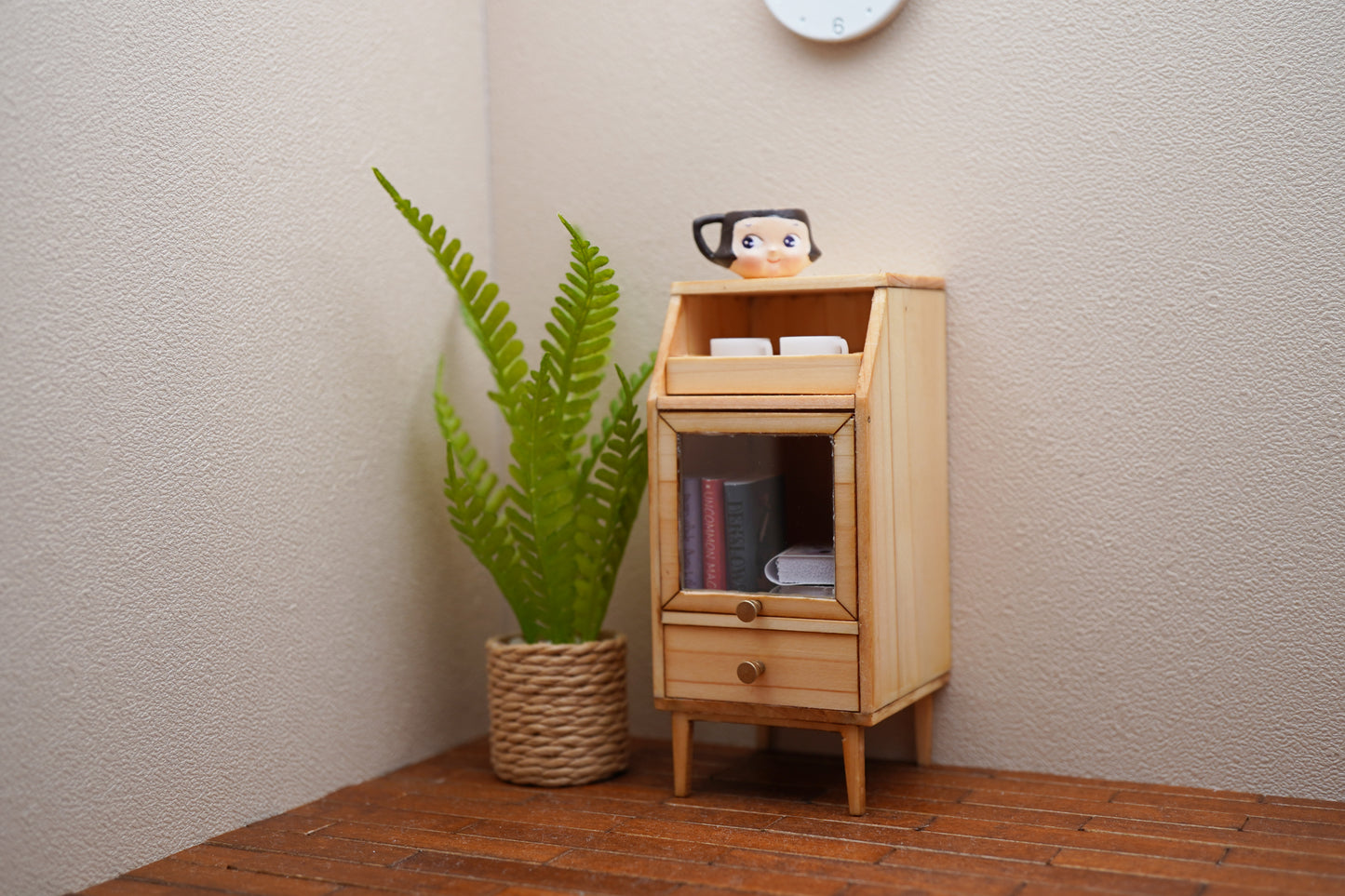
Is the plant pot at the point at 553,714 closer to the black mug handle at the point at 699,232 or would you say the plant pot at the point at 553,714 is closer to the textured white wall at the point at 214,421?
the textured white wall at the point at 214,421

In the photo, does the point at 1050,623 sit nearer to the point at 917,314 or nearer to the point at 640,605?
the point at 917,314

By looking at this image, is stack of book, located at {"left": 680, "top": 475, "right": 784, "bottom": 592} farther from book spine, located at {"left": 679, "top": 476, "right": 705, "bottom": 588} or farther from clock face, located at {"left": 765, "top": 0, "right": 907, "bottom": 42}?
clock face, located at {"left": 765, "top": 0, "right": 907, "bottom": 42}

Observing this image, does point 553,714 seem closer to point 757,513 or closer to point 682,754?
point 682,754

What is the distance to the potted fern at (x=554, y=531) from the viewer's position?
2.07 meters

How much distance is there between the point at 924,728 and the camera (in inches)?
83.7

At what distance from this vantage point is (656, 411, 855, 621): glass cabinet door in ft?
6.01

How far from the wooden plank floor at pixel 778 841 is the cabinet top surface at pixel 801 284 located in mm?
816

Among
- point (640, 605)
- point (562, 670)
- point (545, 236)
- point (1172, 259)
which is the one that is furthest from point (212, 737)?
point (1172, 259)

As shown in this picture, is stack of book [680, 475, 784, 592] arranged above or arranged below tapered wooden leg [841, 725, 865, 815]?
above

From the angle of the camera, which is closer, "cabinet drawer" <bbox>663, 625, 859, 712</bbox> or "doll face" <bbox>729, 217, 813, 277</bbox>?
"cabinet drawer" <bbox>663, 625, 859, 712</bbox>

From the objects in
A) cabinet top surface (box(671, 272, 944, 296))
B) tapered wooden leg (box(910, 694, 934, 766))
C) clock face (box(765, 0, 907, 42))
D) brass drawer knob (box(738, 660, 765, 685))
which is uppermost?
clock face (box(765, 0, 907, 42))

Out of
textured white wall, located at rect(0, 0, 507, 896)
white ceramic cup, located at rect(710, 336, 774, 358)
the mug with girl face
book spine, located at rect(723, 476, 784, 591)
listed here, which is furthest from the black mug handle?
textured white wall, located at rect(0, 0, 507, 896)

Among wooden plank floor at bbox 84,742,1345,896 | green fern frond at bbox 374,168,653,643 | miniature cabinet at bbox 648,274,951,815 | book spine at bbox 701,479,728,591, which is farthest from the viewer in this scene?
green fern frond at bbox 374,168,653,643

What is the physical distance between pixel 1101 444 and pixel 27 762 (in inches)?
65.1
